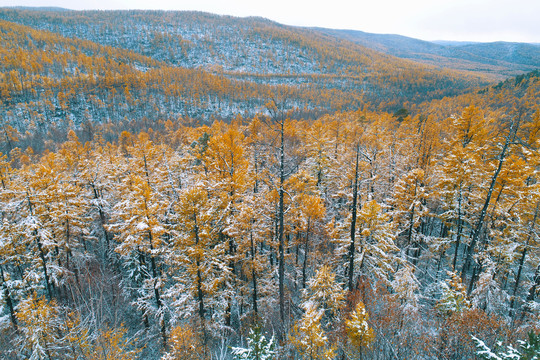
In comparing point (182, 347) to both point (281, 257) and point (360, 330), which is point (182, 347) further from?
point (360, 330)

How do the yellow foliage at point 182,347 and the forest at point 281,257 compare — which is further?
the yellow foliage at point 182,347

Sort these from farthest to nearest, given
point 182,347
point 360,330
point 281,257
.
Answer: point 182,347
point 281,257
point 360,330

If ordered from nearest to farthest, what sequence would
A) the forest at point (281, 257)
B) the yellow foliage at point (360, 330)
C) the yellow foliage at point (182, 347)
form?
the yellow foliage at point (360, 330) < the forest at point (281, 257) < the yellow foliage at point (182, 347)

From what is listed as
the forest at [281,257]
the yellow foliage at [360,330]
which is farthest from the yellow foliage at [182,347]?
the yellow foliage at [360,330]

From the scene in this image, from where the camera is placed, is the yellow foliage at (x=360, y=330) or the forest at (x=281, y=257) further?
the forest at (x=281, y=257)

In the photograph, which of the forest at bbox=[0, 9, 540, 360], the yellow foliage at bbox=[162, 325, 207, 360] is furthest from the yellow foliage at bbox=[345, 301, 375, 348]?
the yellow foliage at bbox=[162, 325, 207, 360]

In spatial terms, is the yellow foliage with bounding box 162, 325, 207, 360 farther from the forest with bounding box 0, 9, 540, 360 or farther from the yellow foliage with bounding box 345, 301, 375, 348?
the yellow foliage with bounding box 345, 301, 375, 348

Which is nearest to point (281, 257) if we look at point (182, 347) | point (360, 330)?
point (360, 330)

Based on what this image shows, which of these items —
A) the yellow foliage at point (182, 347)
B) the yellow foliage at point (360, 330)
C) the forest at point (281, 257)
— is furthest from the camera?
the yellow foliage at point (182, 347)

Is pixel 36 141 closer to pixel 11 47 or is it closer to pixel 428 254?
pixel 428 254

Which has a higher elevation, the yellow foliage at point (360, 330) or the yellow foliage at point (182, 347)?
the yellow foliage at point (360, 330)

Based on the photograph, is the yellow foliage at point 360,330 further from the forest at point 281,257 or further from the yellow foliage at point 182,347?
the yellow foliage at point 182,347

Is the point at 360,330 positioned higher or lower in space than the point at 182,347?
higher

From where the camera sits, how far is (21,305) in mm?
14281
